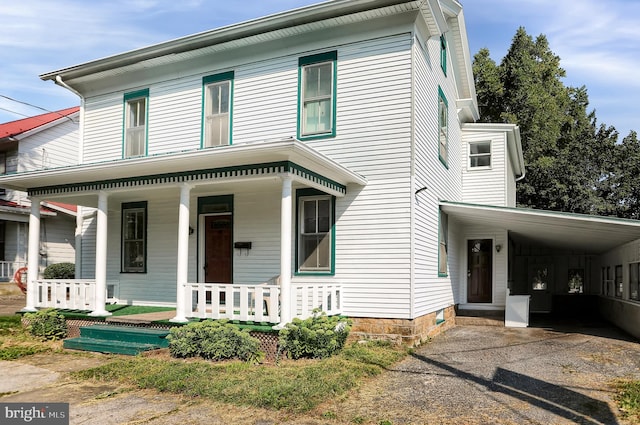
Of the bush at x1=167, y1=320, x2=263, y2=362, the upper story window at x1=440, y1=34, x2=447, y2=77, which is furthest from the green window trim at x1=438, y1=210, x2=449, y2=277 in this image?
the bush at x1=167, y1=320, x2=263, y2=362

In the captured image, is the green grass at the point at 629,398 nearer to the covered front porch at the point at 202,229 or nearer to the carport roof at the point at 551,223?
the carport roof at the point at 551,223

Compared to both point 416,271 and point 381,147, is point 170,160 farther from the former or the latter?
point 416,271

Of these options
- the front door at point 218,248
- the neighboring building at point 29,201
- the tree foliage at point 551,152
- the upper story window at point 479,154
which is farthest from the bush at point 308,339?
the tree foliage at point 551,152

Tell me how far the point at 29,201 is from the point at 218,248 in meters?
14.2

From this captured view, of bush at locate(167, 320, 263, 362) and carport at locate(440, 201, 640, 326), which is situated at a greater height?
carport at locate(440, 201, 640, 326)

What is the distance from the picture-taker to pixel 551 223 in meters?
12.1

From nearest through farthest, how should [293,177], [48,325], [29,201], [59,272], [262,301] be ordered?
[293,177] → [262,301] → [48,325] → [59,272] → [29,201]

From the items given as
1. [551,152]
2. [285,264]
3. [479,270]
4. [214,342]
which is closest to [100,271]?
[214,342]

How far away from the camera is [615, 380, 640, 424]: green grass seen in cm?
596

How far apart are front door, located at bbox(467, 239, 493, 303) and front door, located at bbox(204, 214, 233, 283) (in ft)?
24.1

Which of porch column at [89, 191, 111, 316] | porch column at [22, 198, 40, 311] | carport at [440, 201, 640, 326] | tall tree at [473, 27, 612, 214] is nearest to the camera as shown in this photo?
porch column at [89, 191, 111, 316]

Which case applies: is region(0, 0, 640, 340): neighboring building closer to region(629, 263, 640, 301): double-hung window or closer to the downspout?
the downspout

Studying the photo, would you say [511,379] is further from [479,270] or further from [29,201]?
[29,201]

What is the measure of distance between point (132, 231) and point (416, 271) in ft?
24.7
